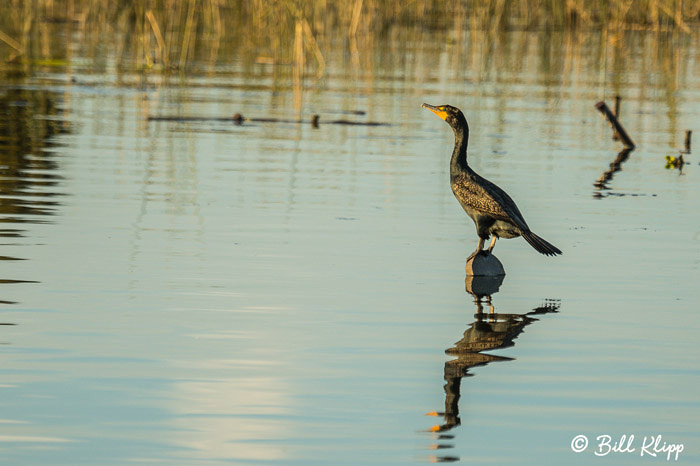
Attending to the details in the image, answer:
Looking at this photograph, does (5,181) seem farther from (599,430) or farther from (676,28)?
(676,28)

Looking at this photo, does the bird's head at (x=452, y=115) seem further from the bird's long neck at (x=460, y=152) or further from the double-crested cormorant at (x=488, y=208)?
the double-crested cormorant at (x=488, y=208)

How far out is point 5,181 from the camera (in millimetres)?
12375

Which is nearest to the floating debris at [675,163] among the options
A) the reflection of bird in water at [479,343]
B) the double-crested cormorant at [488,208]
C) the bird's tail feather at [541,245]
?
the double-crested cormorant at [488,208]

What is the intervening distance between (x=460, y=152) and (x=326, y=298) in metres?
2.23

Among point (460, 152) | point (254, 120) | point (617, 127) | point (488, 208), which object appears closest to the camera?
point (488, 208)

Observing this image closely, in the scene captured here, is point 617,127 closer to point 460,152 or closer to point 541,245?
point 460,152

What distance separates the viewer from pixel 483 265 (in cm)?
900

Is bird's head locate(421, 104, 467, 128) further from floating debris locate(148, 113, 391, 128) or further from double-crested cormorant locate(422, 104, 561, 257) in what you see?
floating debris locate(148, 113, 391, 128)

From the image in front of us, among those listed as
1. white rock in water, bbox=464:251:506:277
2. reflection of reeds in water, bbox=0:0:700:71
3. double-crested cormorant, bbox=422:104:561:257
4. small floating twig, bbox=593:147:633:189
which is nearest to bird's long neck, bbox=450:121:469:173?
double-crested cormorant, bbox=422:104:561:257

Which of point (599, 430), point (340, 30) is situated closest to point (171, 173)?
point (599, 430)

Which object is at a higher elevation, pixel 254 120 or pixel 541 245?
pixel 254 120

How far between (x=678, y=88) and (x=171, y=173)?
12.5 metres

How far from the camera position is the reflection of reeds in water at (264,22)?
2781cm

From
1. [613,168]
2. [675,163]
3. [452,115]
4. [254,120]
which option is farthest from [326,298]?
[254,120]
